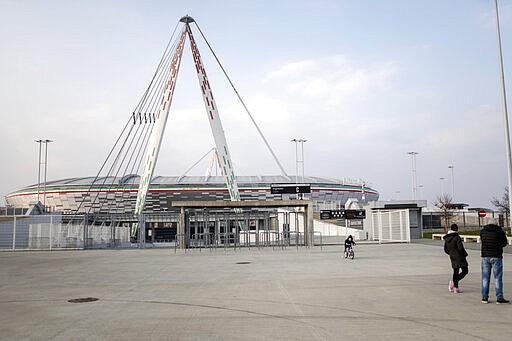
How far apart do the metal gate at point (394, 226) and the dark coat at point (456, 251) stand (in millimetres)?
24267

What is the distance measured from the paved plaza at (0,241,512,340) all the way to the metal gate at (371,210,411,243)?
A: 66.4 feet

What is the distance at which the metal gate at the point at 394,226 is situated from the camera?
35.0 metres

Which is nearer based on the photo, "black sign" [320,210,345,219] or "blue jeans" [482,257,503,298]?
"blue jeans" [482,257,503,298]

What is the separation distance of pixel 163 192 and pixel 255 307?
103 meters

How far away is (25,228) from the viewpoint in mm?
33719

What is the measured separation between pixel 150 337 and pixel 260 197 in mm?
106748

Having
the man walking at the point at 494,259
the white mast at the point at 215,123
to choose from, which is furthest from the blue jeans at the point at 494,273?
the white mast at the point at 215,123

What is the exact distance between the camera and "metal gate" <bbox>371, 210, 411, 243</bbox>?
3500cm

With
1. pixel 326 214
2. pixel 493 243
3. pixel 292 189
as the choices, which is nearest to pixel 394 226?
pixel 326 214

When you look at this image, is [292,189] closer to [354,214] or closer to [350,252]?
[354,214]

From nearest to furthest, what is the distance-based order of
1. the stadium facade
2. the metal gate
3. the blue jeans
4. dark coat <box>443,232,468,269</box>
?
1. the blue jeans
2. dark coat <box>443,232,468,269</box>
3. the metal gate
4. the stadium facade

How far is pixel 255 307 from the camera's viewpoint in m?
9.09

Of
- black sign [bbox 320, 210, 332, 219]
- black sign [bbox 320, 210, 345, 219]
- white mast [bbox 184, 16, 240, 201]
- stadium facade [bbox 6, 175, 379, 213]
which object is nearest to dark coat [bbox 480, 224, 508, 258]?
black sign [bbox 320, 210, 345, 219]

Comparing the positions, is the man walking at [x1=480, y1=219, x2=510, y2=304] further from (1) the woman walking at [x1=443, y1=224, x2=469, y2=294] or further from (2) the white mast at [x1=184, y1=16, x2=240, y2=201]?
(2) the white mast at [x1=184, y1=16, x2=240, y2=201]
